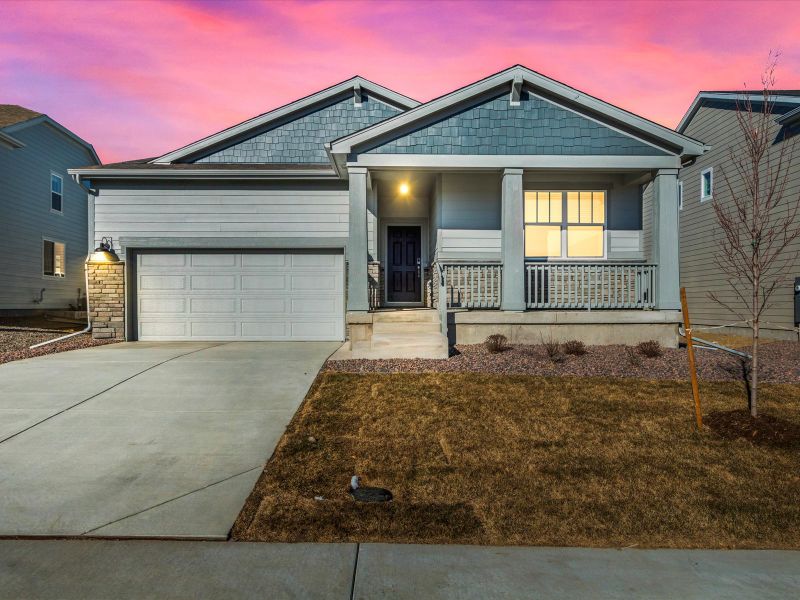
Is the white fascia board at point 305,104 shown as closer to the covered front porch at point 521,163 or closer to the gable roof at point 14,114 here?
the covered front porch at point 521,163

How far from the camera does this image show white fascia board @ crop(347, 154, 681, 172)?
9969mm

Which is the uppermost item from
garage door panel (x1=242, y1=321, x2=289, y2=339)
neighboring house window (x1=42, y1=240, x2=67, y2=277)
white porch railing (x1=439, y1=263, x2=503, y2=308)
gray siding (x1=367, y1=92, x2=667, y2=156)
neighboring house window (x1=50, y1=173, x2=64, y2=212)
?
neighboring house window (x1=50, y1=173, x2=64, y2=212)

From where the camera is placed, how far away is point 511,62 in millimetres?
10008

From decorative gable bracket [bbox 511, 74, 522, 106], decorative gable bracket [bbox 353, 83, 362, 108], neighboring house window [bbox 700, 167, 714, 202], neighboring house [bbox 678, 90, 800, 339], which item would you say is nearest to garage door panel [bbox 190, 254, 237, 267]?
decorative gable bracket [bbox 353, 83, 362, 108]

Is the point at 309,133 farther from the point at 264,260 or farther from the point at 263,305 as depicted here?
Result: the point at 263,305

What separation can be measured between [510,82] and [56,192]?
18.4 metres

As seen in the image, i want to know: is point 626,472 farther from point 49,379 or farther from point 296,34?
point 296,34

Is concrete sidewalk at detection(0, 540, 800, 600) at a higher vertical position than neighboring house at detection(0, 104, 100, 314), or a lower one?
lower

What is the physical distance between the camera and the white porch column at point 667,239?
1008 centimetres

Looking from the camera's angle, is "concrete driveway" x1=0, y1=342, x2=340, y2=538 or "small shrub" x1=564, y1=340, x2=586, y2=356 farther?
"small shrub" x1=564, y1=340, x2=586, y2=356

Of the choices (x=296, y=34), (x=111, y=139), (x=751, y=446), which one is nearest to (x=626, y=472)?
(x=751, y=446)

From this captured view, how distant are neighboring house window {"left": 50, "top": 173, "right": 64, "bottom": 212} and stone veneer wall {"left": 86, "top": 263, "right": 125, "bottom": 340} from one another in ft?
34.2

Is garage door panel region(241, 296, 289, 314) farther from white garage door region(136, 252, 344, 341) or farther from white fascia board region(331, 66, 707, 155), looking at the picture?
white fascia board region(331, 66, 707, 155)

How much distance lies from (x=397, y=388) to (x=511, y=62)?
722 centimetres
